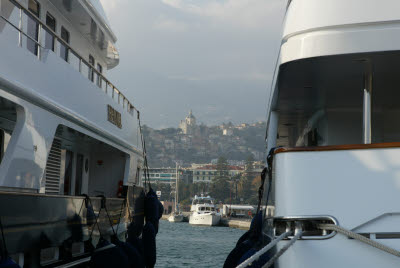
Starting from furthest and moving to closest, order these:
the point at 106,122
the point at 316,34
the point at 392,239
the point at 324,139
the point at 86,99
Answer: the point at 106,122, the point at 86,99, the point at 324,139, the point at 316,34, the point at 392,239

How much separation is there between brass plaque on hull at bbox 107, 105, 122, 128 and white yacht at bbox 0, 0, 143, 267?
0.07ft

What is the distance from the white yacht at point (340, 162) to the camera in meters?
4.17

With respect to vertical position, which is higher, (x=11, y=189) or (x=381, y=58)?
(x=381, y=58)

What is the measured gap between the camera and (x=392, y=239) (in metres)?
4.12

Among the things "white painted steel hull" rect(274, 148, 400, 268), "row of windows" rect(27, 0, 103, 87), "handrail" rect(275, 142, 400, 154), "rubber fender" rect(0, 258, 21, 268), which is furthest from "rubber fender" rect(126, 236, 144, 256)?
"handrail" rect(275, 142, 400, 154)

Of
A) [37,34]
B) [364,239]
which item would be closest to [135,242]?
[37,34]

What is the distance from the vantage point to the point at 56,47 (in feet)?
24.2

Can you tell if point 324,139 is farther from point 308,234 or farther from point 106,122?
point 106,122

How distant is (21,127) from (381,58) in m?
3.85

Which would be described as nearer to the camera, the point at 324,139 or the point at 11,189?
the point at 11,189

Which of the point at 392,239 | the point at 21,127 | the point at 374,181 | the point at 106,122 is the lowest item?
the point at 392,239

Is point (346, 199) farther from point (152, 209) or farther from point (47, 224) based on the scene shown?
point (152, 209)

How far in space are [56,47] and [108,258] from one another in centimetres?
303

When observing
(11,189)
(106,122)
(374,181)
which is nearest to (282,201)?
(374,181)
